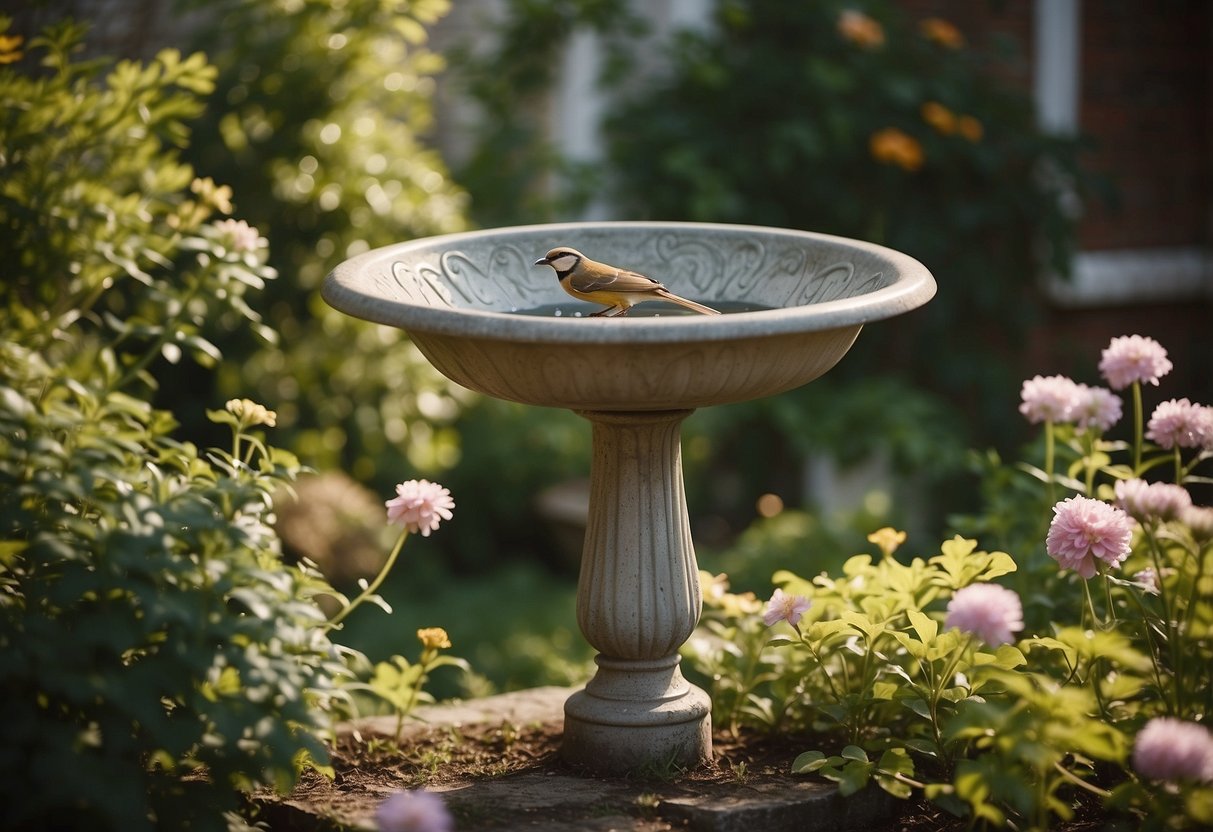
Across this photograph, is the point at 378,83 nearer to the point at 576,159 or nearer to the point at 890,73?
the point at 576,159

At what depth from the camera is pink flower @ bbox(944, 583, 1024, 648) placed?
2.15 meters

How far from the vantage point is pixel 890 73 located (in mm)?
6238

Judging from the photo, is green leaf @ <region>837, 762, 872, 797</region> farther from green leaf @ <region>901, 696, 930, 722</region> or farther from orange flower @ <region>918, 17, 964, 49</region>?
orange flower @ <region>918, 17, 964, 49</region>

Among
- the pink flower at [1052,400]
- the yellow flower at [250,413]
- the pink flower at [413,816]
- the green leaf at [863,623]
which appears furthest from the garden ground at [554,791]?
the pink flower at [1052,400]

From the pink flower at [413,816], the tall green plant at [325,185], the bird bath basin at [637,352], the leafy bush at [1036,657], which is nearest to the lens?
the pink flower at [413,816]

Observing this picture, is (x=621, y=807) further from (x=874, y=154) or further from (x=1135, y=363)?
(x=874, y=154)

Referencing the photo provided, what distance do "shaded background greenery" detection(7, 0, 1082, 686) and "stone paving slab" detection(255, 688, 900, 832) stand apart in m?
2.06

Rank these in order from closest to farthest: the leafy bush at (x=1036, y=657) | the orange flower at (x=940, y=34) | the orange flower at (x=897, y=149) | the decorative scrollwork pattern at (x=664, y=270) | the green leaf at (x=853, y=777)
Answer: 1. the leafy bush at (x=1036, y=657)
2. the green leaf at (x=853, y=777)
3. the decorative scrollwork pattern at (x=664, y=270)
4. the orange flower at (x=897, y=149)
5. the orange flower at (x=940, y=34)

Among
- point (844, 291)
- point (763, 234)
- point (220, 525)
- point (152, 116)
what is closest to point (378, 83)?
point (152, 116)

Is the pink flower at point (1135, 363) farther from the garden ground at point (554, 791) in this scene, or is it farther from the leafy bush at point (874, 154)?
the leafy bush at point (874, 154)

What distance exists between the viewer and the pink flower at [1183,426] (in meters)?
2.79

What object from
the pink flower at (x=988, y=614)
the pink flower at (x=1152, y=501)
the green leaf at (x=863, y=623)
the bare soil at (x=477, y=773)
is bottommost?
the bare soil at (x=477, y=773)

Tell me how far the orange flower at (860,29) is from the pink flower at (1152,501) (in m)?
3.97

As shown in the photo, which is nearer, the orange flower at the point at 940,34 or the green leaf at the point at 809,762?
the green leaf at the point at 809,762
